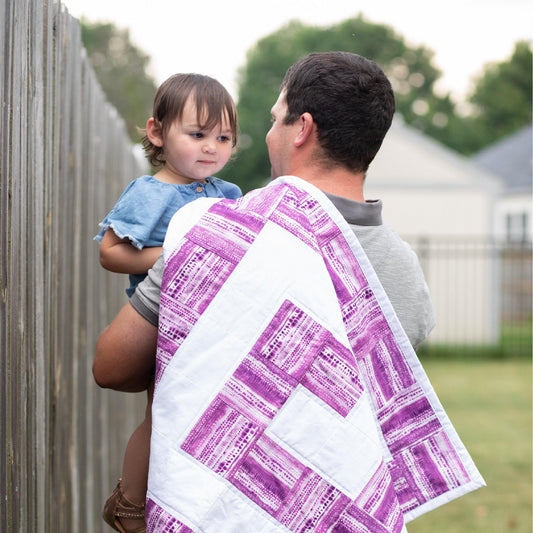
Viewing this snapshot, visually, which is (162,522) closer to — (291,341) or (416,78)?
(291,341)

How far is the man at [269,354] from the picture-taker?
1.91m

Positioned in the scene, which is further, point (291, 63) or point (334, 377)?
point (291, 63)

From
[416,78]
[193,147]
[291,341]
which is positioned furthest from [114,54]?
[291,341]

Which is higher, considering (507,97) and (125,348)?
(125,348)

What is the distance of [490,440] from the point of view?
8133 millimetres

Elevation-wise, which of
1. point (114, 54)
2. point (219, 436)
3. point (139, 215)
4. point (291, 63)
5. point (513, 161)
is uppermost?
point (139, 215)

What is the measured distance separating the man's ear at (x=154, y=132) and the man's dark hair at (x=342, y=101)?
496 mm

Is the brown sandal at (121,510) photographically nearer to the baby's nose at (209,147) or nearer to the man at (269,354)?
the man at (269,354)

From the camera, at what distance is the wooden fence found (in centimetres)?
200

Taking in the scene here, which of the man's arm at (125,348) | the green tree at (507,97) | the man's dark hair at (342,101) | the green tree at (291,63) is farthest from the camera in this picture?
the green tree at (507,97)

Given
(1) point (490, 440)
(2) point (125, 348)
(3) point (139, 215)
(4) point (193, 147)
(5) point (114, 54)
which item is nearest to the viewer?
(2) point (125, 348)

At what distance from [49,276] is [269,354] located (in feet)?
2.93

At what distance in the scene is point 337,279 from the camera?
6.63ft

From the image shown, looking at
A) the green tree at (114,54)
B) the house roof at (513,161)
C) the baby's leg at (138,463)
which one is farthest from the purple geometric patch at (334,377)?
the green tree at (114,54)
